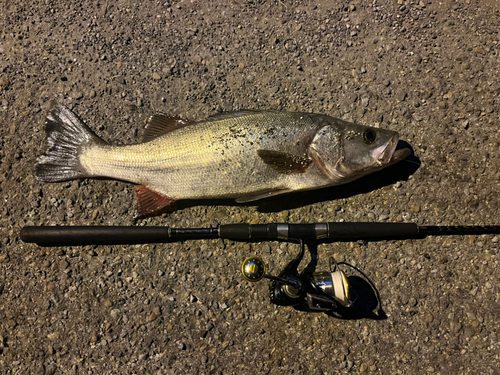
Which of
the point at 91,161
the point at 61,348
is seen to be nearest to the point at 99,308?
the point at 61,348

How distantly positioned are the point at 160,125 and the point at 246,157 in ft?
2.80

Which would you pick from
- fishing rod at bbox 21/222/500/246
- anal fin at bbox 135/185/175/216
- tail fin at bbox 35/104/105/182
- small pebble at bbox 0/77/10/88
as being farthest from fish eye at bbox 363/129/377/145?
small pebble at bbox 0/77/10/88

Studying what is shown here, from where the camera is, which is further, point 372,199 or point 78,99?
point 78,99

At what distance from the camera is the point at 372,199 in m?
2.57

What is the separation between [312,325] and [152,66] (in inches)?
109

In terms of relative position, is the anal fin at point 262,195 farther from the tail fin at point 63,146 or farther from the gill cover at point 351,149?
the tail fin at point 63,146

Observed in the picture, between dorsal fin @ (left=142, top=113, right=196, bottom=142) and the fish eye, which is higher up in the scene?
the fish eye

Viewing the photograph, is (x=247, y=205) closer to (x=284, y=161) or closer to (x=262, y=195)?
(x=262, y=195)

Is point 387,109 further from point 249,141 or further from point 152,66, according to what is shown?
point 152,66

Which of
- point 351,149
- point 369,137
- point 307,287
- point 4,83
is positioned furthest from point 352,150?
point 4,83

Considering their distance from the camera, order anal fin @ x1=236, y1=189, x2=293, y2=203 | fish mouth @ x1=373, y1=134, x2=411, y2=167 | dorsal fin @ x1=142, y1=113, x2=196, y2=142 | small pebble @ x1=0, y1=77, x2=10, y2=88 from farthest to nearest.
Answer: small pebble @ x1=0, y1=77, x2=10, y2=88 → dorsal fin @ x1=142, y1=113, x2=196, y2=142 → anal fin @ x1=236, y1=189, x2=293, y2=203 → fish mouth @ x1=373, y1=134, x2=411, y2=167

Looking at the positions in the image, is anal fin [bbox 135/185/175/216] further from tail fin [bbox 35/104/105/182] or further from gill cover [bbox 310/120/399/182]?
gill cover [bbox 310/120/399/182]

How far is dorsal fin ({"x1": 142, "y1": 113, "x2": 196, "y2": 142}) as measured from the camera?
2535mm

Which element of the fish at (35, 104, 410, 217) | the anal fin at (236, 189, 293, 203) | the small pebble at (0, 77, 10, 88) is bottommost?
the anal fin at (236, 189, 293, 203)
